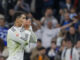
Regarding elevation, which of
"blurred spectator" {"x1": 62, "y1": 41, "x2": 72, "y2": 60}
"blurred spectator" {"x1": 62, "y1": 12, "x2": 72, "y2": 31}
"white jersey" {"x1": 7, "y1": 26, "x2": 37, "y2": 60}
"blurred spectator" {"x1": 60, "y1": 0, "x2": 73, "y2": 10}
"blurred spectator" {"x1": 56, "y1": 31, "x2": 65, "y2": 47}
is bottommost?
"white jersey" {"x1": 7, "y1": 26, "x2": 37, "y2": 60}

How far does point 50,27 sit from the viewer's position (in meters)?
13.7

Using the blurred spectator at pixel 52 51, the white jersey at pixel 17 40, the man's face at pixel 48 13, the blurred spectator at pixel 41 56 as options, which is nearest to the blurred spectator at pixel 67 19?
the man's face at pixel 48 13

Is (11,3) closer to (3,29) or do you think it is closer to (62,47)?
(3,29)

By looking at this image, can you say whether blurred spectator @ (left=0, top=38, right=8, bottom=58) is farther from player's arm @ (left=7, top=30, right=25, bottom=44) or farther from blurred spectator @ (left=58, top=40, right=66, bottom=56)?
player's arm @ (left=7, top=30, right=25, bottom=44)

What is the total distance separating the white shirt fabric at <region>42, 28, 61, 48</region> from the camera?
1341 centimetres

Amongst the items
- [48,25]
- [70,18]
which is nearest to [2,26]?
[48,25]

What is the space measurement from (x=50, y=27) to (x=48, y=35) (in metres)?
0.35

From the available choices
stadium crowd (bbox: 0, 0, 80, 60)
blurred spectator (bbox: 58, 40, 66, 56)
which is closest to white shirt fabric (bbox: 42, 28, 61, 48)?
stadium crowd (bbox: 0, 0, 80, 60)

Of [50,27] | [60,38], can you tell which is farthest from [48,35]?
[60,38]

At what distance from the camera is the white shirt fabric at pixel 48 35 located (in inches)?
528

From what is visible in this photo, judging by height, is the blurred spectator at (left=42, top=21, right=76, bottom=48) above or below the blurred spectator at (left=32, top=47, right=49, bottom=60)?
above

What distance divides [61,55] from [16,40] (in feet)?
13.3

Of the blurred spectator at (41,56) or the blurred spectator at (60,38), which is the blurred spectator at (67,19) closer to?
the blurred spectator at (60,38)

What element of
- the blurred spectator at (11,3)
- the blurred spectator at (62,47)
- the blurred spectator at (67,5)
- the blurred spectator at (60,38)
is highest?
the blurred spectator at (67,5)
